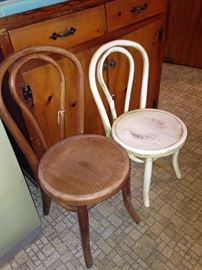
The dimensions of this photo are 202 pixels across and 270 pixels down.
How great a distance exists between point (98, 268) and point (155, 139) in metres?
0.65

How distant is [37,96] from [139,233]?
845mm

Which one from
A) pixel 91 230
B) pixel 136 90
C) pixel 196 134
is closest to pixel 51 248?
pixel 91 230

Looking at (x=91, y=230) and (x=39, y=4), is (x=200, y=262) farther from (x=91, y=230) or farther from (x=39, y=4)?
(x=39, y=4)

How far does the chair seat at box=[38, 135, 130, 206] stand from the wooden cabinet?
0.25m

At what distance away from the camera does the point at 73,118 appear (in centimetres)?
137

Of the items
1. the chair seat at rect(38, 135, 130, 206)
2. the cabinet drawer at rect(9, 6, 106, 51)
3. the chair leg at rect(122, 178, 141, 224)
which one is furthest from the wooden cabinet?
the chair leg at rect(122, 178, 141, 224)

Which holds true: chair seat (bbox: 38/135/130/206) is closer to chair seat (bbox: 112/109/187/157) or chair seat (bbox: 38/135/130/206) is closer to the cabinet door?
chair seat (bbox: 112/109/187/157)

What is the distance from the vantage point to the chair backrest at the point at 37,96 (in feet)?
3.13

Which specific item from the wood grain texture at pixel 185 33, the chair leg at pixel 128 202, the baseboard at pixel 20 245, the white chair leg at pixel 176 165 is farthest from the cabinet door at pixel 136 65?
the wood grain texture at pixel 185 33

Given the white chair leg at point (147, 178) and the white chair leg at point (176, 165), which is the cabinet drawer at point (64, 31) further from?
the white chair leg at point (176, 165)

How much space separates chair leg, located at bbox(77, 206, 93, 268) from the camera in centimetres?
98

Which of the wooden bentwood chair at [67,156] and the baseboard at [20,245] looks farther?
the baseboard at [20,245]

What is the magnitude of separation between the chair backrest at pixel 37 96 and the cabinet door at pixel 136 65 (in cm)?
Result: 31

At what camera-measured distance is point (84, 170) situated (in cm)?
102
